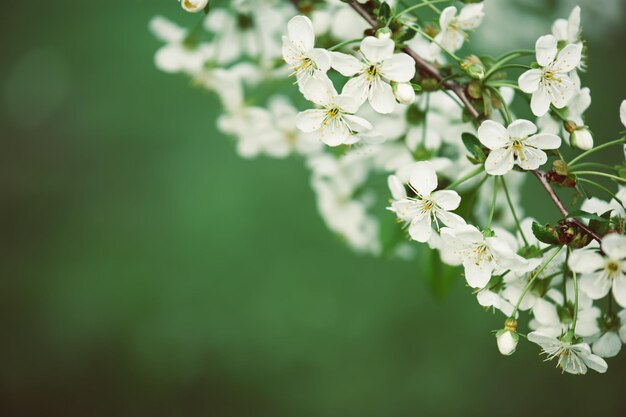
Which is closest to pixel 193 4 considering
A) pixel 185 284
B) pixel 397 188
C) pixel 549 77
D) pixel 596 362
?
pixel 397 188

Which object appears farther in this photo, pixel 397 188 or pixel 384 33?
pixel 397 188

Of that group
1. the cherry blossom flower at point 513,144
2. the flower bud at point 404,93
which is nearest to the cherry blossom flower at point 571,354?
the cherry blossom flower at point 513,144

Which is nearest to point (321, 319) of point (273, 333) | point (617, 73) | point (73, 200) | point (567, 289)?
point (273, 333)

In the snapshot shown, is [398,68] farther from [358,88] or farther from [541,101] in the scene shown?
[541,101]

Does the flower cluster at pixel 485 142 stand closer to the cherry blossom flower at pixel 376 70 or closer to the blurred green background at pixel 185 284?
the cherry blossom flower at pixel 376 70

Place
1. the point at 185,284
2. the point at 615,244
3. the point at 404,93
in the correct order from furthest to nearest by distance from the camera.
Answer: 1. the point at 185,284
2. the point at 404,93
3. the point at 615,244

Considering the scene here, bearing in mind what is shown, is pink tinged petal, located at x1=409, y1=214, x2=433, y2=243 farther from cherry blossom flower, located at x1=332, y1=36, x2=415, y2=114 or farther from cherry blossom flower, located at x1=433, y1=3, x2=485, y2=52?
cherry blossom flower, located at x1=433, y1=3, x2=485, y2=52
